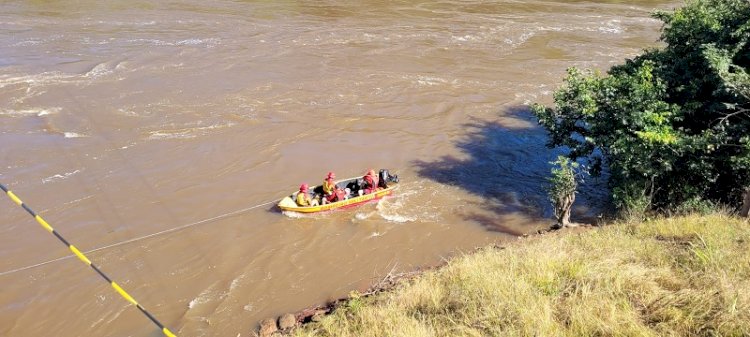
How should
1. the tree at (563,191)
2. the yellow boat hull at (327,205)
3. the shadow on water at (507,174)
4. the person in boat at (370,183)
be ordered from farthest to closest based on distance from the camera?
1. the person in boat at (370,183)
2. the shadow on water at (507,174)
3. the yellow boat hull at (327,205)
4. the tree at (563,191)

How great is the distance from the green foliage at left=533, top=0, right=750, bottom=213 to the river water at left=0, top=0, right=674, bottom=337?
84.2 inches

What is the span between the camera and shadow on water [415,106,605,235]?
Answer: 1368cm

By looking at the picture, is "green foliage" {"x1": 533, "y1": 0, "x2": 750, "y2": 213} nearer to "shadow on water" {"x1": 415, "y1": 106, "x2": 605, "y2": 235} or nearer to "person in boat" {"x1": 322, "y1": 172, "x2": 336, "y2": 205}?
"shadow on water" {"x1": 415, "y1": 106, "x2": 605, "y2": 235}

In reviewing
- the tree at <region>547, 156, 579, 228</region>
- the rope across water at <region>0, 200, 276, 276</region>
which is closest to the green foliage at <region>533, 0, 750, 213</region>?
the tree at <region>547, 156, 579, 228</region>

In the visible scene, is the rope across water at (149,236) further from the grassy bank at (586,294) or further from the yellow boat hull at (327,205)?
the grassy bank at (586,294)

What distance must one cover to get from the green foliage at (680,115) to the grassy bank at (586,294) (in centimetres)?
176

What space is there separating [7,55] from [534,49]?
24.1 metres

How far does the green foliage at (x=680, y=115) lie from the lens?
10703 millimetres

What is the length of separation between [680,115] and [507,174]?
4.96 m

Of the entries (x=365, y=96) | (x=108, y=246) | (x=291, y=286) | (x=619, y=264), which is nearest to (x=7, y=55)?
(x=365, y=96)

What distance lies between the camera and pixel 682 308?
6.65 meters

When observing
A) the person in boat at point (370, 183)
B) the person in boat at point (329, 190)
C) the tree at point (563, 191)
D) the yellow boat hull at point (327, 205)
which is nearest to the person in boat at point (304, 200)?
the yellow boat hull at point (327, 205)

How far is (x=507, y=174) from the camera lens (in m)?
15.8

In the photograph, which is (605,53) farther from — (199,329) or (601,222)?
(199,329)
